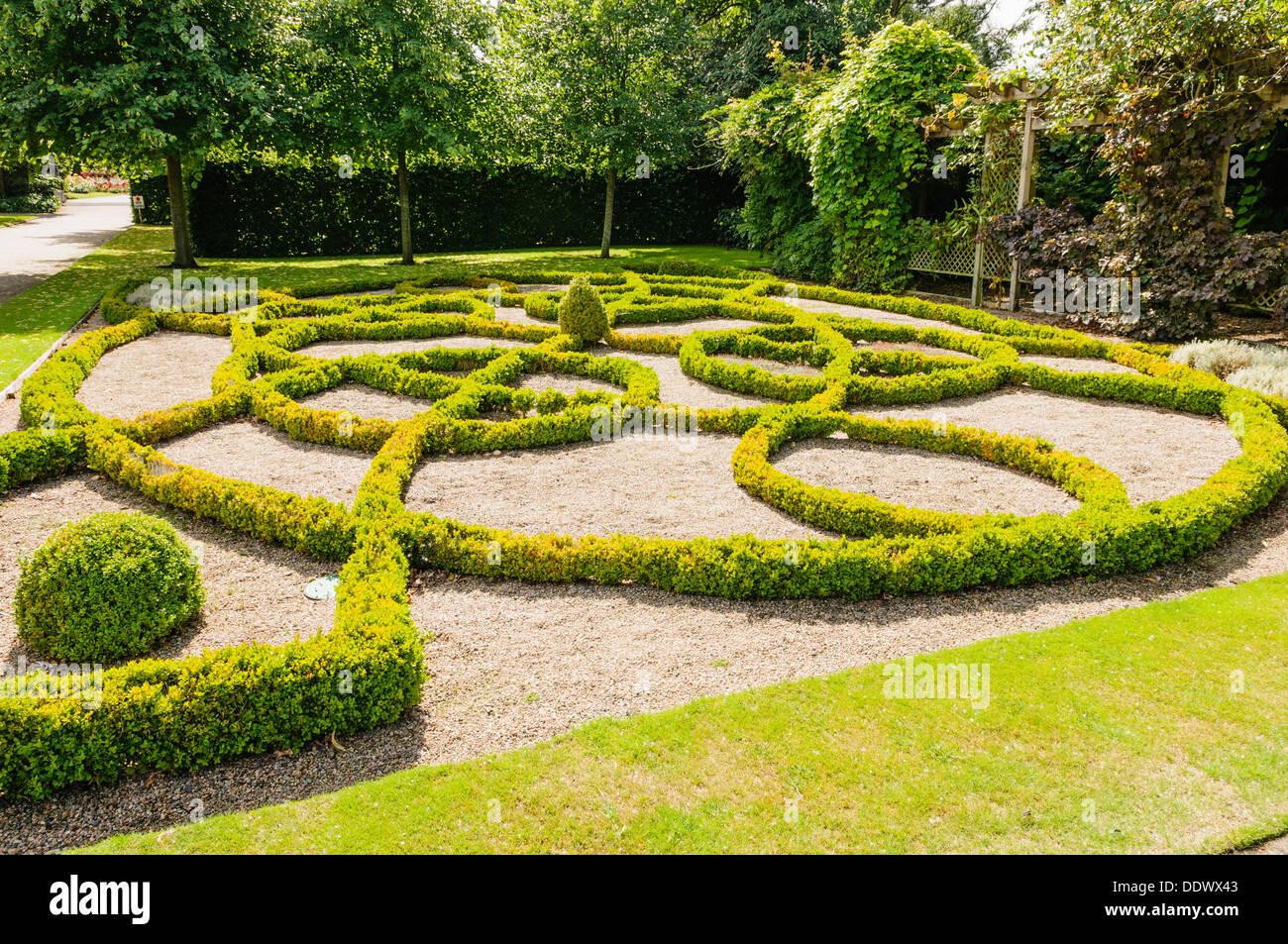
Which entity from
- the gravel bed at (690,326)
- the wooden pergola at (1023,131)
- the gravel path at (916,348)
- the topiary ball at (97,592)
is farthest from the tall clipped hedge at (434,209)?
the topiary ball at (97,592)

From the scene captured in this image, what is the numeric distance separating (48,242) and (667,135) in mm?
20127

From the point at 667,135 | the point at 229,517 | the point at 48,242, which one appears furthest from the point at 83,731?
the point at 48,242

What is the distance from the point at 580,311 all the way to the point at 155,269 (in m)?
13.3

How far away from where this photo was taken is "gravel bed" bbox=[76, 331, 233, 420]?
9748mm

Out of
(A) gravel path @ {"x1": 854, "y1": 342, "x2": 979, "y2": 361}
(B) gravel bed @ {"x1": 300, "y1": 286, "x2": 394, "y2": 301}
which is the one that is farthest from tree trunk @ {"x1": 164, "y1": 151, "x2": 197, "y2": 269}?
(A) gravel path @ {"x1": 854, "y1": 342, "x2": 979, "y2": 361}

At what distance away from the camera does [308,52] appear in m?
19.0

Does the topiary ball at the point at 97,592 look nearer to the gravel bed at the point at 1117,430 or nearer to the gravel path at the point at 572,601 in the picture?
the gravel path at the point at 572,601

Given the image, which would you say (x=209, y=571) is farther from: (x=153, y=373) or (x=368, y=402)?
(x=153, y=373)

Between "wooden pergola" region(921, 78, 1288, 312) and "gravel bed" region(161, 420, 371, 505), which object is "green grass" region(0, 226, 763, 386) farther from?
"wooden pergola" region(921, 78, 1288, 312)

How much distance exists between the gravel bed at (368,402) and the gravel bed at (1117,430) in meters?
5.32

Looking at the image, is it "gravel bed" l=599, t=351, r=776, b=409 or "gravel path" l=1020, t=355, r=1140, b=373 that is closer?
"gravel bed" l=599, t=351, r=776, b=409

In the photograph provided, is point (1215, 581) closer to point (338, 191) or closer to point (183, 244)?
point (183, 244)

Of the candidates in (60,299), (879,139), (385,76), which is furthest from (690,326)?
(60,299)

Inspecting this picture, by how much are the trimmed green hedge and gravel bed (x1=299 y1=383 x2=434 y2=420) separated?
0.14m
